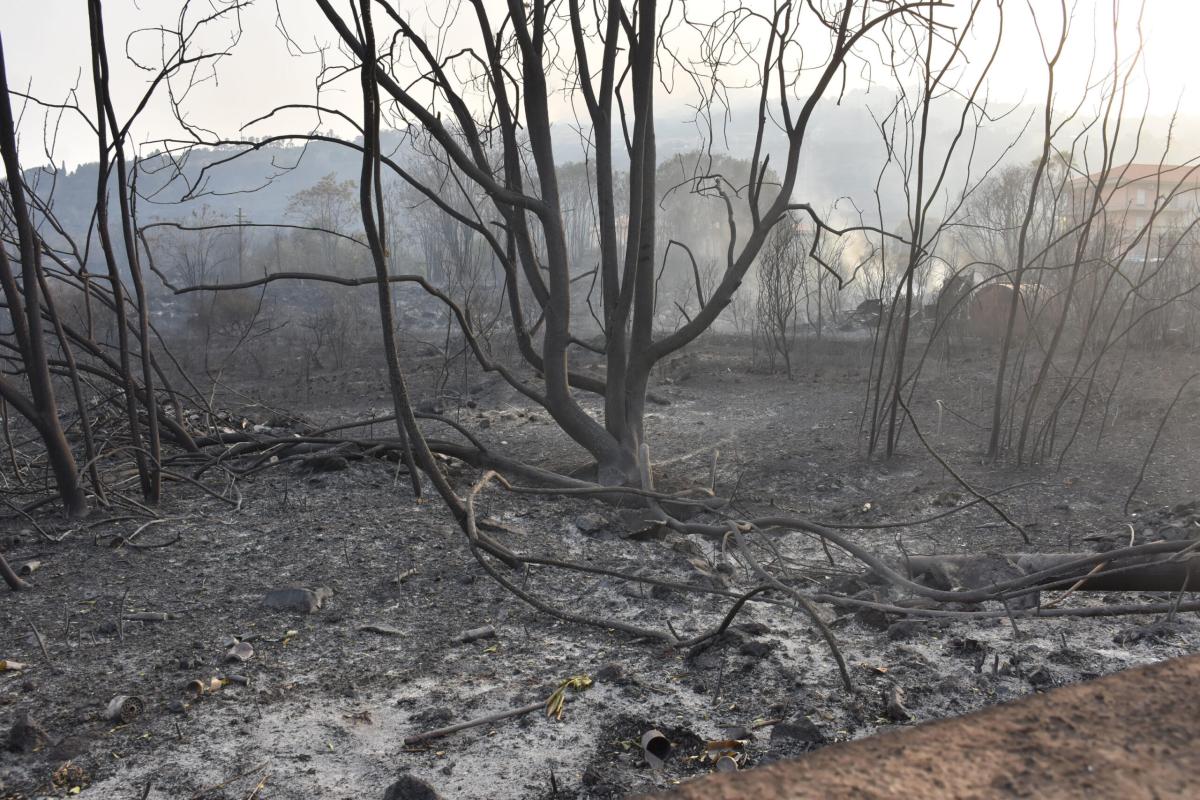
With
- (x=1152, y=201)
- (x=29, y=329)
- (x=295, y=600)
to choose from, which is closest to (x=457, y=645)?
(x=295, y=600)

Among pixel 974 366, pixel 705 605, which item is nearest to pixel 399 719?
pixel 705 605

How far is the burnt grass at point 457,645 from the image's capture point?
5.53 ft

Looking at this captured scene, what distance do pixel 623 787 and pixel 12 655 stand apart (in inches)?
66.7

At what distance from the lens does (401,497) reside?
3.79 meters

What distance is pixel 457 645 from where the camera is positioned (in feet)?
7.55

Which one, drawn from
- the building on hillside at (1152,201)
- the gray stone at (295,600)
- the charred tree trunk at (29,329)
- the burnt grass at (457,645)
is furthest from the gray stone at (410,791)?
the building on hillside at (1152,201)

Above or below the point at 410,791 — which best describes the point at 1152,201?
above

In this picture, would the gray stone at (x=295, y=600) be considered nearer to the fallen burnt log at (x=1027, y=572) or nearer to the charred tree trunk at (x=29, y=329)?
the charred tree trunk at (x=29, y=329)

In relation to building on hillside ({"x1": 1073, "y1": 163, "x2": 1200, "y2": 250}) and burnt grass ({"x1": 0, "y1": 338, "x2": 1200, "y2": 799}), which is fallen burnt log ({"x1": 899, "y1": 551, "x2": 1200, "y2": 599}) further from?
building on hillside ({"x1": 1073, "y1": 163, "x2": 1200, "y2": 250})

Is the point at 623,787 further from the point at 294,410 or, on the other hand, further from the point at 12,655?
the point at 294,410

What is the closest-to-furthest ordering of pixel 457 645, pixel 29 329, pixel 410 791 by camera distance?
pixel 410 791, pixel 457 645, pixel 29 329

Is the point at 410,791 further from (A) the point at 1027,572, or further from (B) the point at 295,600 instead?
(A) the point at 1027,572

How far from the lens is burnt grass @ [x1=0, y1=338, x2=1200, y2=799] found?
1.69 metres

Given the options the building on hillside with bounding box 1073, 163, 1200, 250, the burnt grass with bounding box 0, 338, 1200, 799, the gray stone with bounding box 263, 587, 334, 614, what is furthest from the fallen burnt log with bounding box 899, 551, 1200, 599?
the gray stone with bounding box 263, 587, 334, 614
